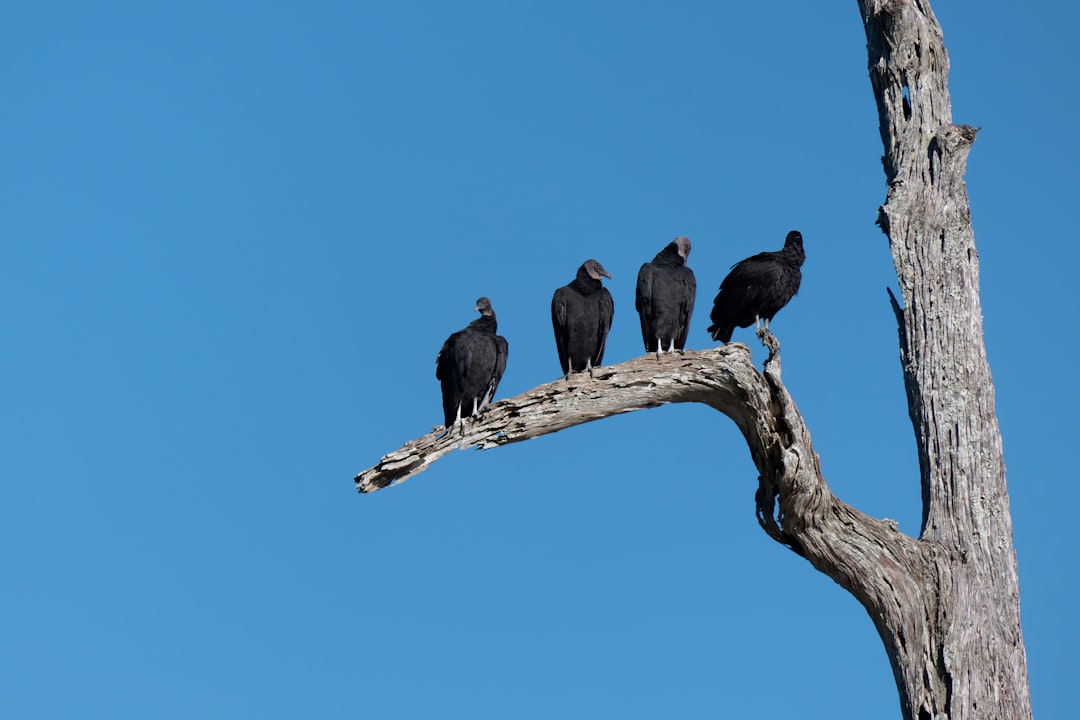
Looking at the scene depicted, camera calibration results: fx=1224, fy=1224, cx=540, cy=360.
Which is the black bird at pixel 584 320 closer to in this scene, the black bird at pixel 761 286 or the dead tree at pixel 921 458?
the black bird at pixel 761 286

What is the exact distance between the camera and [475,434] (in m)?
6.72

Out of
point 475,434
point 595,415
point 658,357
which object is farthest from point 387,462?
point 658,357

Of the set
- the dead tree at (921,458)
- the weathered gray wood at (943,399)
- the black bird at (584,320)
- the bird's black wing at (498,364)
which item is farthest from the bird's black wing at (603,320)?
the weathered gray wood at (943,399)

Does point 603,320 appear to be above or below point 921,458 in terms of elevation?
above

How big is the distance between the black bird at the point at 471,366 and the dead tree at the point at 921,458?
1118 millimetres

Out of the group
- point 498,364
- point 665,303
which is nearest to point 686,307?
point 665,303

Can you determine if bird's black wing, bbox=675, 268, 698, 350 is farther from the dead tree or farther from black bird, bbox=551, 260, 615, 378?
the dead tree

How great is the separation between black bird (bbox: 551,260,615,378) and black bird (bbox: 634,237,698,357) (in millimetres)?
254

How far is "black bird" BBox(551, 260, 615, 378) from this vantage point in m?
8.35

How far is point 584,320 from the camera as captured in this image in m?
8.35

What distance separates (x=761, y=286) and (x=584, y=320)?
4.00 ft

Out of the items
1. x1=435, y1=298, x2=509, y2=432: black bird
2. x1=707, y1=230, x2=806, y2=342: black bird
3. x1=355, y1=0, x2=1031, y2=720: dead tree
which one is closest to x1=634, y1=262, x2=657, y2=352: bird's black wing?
x1=707, y1=230, x2=806, y2=342: black bird

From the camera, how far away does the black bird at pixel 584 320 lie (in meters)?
8.35

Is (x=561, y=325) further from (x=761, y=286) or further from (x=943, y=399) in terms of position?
(x=943, y=399)
